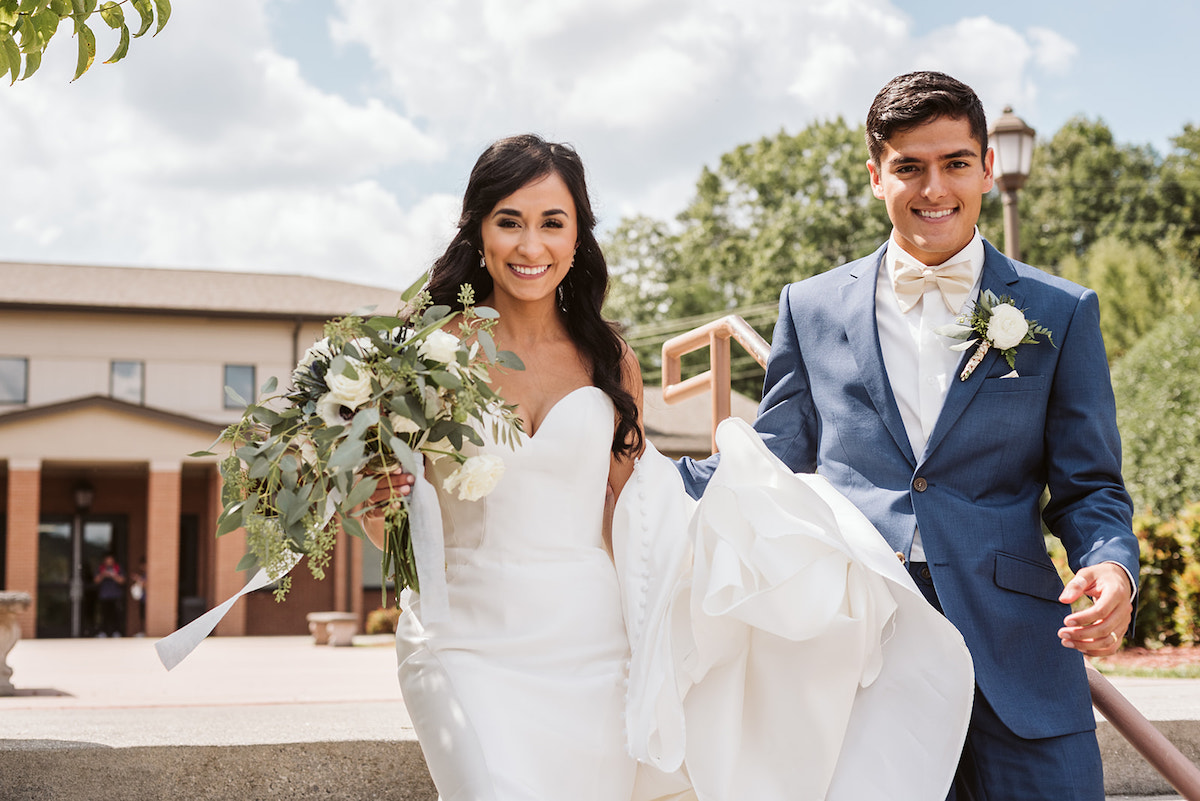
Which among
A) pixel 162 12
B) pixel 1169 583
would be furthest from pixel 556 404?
pixel 1169 583

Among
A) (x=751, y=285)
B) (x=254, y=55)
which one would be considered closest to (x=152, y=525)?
(x=751, y=285)

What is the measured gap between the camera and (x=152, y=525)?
24734 mm

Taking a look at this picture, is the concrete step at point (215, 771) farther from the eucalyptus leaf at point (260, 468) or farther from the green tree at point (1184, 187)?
the green tree at point (1184, 187)

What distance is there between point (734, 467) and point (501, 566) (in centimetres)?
67

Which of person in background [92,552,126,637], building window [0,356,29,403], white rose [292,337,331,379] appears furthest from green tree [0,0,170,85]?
building window [0,356,29,403]

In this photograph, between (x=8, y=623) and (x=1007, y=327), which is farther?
(x=8, y=623)

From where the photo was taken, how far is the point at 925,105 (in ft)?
8.91

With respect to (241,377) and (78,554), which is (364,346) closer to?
(78,554)

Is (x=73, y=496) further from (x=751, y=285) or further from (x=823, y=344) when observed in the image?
(x=823, y=344)

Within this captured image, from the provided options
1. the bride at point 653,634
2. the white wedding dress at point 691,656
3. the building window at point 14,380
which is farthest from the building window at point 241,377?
the white wedding dress at point 691,656

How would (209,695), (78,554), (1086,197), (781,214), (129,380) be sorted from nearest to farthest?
(209,695)
(78,554)
(129,380)
(781,214)
(1086,197)

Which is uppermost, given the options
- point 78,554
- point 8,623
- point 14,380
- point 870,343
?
point 14,380

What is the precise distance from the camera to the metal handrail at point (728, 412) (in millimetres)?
2574

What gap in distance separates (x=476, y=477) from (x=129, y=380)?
27.7m
